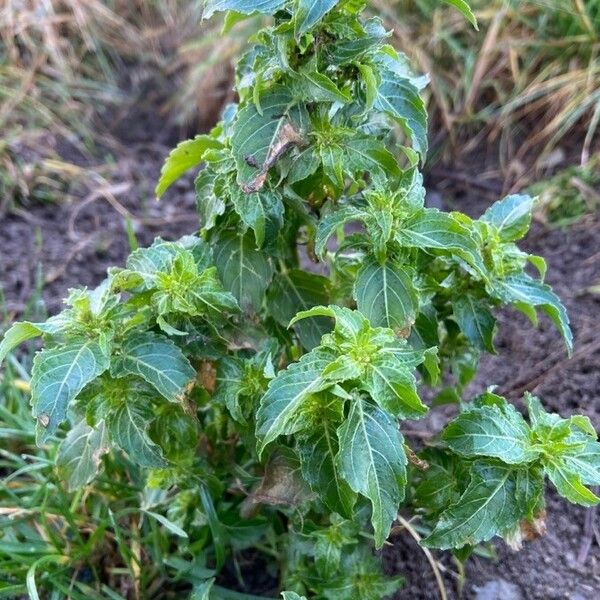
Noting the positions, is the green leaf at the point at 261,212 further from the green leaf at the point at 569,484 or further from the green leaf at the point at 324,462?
the green leaf at the point at 569,484

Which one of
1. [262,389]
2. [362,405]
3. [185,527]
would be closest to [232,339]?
[262,389]

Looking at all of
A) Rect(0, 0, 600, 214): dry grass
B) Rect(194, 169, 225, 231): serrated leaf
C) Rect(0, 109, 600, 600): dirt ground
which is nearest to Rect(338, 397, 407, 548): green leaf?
Rect(194, 169, 225, 231): serrated leaf

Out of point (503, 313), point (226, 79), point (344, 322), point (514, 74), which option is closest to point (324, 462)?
point (344, 322)

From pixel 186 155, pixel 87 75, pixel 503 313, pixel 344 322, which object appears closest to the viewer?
pixel 344 322

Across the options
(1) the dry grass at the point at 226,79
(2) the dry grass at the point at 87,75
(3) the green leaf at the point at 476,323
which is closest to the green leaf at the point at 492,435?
(3) the green leaf at the point at 476,323

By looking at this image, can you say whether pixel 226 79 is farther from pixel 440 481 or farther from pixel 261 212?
pixel 440 481

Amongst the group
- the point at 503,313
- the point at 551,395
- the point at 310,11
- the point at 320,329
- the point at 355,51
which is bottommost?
the point at 503,313

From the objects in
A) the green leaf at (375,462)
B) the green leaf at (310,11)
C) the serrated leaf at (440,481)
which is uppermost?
the green leaf at (310,11)
